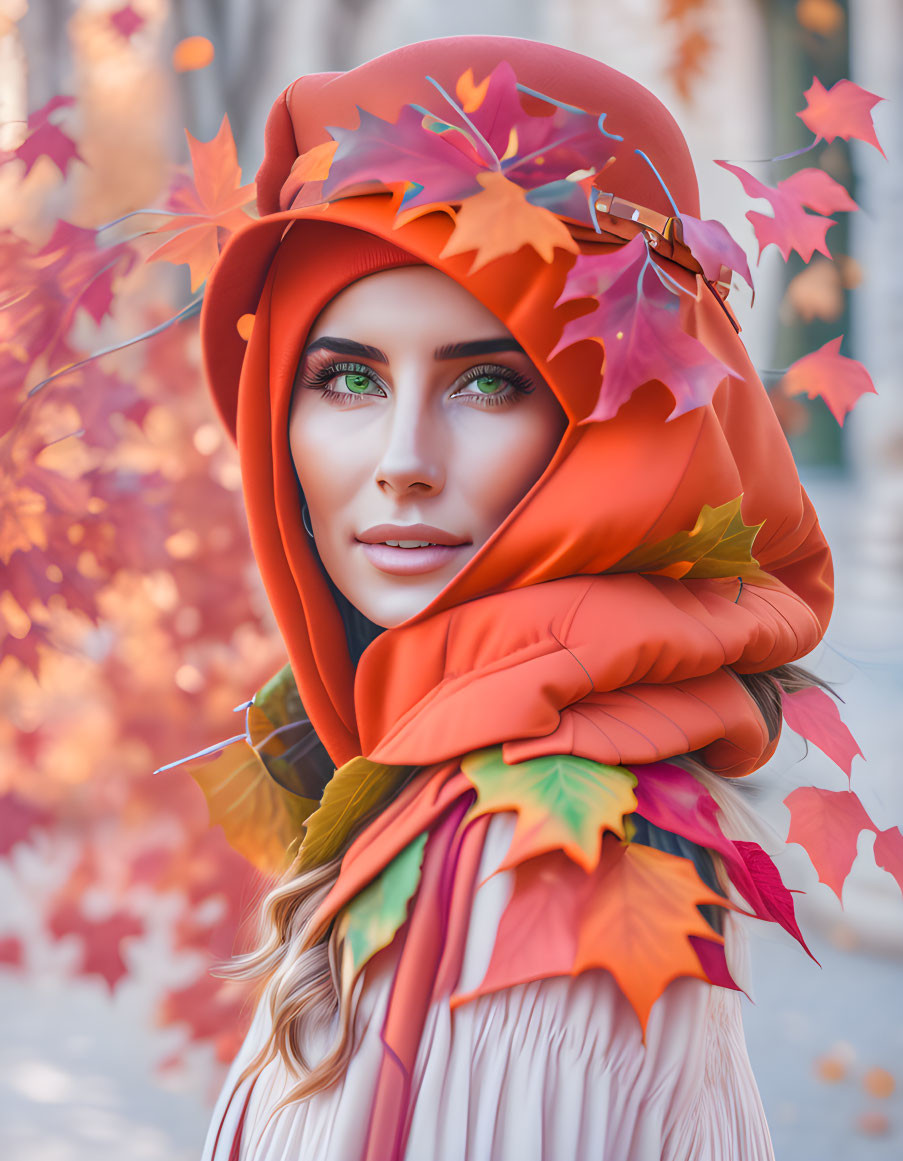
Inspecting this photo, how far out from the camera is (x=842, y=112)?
4.01ft

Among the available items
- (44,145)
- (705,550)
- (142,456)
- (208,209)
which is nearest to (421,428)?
(705,550)

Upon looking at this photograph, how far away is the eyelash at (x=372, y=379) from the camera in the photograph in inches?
42.5

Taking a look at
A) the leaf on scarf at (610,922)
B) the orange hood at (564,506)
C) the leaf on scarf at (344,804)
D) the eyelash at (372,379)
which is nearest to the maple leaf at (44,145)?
the orange hood at (564,506)

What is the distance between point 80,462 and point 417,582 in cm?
168

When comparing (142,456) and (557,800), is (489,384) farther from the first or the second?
(142,456)

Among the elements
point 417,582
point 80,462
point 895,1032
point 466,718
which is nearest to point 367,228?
point 417,582

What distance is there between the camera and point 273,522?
51.8 inches

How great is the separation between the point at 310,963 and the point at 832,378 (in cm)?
98

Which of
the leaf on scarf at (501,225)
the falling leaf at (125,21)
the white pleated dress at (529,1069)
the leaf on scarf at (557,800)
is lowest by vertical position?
the white pleated dress at (529,1069)

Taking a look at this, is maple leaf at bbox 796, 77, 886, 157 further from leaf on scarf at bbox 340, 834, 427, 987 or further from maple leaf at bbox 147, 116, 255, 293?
leaf on scarf at bbox 340, 834, 427, 987

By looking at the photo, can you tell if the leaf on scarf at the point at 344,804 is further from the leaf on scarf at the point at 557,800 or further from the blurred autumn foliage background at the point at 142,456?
the blurred autumn foliage background at the point at 142,456

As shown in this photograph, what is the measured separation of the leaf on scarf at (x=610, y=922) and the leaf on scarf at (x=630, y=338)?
415 mm

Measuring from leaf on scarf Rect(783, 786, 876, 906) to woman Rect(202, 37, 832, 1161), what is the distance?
65mm

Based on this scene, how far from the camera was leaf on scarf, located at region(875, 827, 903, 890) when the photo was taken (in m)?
1.15
